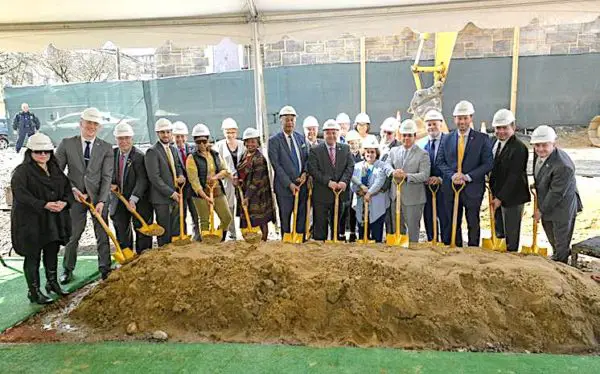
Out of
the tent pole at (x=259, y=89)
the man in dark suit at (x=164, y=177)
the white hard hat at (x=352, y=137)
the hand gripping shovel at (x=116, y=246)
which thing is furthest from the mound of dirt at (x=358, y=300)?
the tent pole at (x=259, y=89)

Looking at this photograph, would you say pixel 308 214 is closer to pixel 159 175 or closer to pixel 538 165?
pixel 159 175

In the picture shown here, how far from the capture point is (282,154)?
531 centimetres

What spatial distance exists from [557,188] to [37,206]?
14.7 feet

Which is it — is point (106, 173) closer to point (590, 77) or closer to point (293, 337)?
point (293, 337)

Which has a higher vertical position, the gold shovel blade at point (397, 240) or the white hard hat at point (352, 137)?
the white hard hat at point (352, 137)

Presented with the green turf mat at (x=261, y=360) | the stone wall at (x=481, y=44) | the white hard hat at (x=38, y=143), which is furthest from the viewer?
the stone wall at (x=481, y=44)

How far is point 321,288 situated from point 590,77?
44.0ft

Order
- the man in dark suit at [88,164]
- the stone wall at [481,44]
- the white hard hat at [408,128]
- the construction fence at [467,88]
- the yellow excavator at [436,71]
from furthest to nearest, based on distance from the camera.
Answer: the stone wall at [481,44], the construction fence at [467,88], the yellow excavator at [436,71], the white hard hat at [408,128], the man in dark suit at [88,164]

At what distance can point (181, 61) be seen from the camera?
16812 millimetres

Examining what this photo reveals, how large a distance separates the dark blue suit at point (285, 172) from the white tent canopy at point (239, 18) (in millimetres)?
1330

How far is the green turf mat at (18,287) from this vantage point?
4172 millimetres

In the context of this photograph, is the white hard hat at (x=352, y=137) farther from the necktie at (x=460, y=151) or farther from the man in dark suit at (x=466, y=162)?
the necktie at (x=460, y=151)

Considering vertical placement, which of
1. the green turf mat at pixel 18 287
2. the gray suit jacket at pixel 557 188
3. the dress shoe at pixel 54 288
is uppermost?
the gray suit jacket at pixel 557 188

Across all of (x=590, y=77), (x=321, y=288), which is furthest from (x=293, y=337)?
(x=590, y=77)
